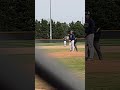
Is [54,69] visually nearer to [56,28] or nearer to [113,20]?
[56,28]

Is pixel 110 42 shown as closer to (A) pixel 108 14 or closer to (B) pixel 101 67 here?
(A) pixel 108 14

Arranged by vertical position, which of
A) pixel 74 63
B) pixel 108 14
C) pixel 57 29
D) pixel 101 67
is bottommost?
pixel 101 67

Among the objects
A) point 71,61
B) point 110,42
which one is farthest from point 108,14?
point 71,61

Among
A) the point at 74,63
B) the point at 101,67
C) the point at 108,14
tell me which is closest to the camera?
the point at 74,63

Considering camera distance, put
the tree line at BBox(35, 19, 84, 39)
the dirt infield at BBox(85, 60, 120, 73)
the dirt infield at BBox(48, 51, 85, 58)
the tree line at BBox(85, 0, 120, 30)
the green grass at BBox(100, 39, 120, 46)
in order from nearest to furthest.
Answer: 1. the tree line at BBox(35, 19, 84, 39)
2. the dirt infield at BBox(48, 51, 85, 58)
3. the dirt infield at BBox(85, 60, 120, 73)
4. the green grass at BBox(100, 39, 120, 46)
5. the tree line at BBox(85, 0, 120, 30)

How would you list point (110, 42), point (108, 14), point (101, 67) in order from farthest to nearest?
point (108, 14)
point (110, 42)
point (101, 67)

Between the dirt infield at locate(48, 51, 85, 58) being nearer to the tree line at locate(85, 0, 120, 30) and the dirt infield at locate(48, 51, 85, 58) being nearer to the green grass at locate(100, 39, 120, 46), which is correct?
the green grass at locate(100, 39, 120, 46)

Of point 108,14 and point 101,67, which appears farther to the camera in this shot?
point 108,14

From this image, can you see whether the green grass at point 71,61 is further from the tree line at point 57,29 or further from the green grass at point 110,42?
the green grass at point 110,42

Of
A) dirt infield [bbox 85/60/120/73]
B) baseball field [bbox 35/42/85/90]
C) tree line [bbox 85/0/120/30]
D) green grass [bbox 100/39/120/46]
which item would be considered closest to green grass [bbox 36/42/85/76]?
baseball field [bbox 35/42/85/90]

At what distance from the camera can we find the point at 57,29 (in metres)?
2.38

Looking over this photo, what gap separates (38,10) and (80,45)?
1.34 ft

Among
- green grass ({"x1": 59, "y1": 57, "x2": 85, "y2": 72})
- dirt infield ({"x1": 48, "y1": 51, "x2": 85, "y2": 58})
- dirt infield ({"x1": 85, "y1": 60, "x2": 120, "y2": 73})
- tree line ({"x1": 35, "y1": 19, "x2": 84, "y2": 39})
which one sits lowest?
dirt infield ({"x1": 85, "y1": 60, "x2": 120, "y2": 73})

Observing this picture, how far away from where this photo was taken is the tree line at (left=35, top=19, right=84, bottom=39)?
229 centimetres
